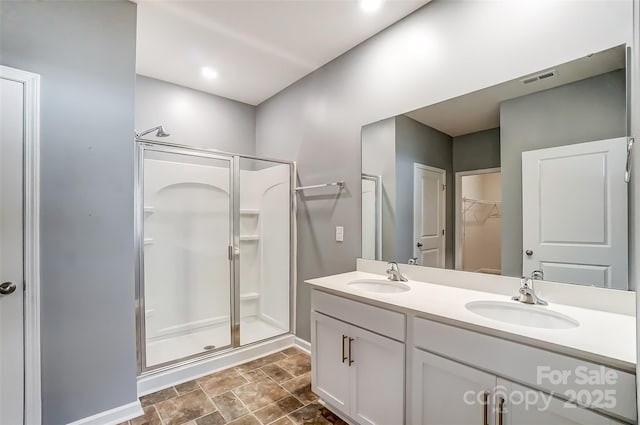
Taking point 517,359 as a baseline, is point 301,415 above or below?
below

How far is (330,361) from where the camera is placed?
1806 millimetres

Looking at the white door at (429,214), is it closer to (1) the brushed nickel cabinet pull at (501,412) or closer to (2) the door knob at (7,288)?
(1) the brushed nickel cabinet pull at (501,412)

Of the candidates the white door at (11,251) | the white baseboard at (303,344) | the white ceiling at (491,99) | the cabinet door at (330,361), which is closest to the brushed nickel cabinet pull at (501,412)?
the cabinet door at (330,361)

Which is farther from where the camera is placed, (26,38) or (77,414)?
(77,414)

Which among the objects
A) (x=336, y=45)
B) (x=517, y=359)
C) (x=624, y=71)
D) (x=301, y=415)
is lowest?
(x=301, y=415)

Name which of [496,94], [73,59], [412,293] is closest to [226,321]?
[412,293]

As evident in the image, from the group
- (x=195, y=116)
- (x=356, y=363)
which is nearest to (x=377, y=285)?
(x=356, y=363)

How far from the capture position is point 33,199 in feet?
5.13

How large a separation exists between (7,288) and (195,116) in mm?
2310

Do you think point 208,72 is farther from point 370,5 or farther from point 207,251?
point 207,251

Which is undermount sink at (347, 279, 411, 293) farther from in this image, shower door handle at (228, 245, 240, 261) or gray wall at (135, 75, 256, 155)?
gray wall at (135, 75, 256, 155)

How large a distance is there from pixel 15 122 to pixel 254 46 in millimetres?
1677

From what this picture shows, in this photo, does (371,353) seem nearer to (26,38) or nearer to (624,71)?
(624,71)

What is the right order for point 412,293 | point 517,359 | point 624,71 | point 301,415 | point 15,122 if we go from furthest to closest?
point 301,415 → point 412,293 → point 15,122 → point 624,71 → point 517,359
